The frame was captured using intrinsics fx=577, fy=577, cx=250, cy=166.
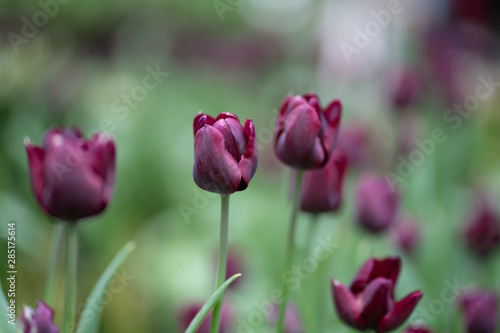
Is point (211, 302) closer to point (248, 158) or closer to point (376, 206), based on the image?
point (248, 158)

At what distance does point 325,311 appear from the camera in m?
1.23

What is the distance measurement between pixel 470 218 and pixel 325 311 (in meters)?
0.40

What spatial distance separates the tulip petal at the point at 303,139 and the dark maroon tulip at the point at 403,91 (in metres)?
1.22

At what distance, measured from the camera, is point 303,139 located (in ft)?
2.17

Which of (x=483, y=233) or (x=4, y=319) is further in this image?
(x=483, y=233)

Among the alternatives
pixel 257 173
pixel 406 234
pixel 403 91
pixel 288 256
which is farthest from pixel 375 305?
pixel 257 173

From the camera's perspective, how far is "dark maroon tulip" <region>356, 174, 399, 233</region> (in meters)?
1.07

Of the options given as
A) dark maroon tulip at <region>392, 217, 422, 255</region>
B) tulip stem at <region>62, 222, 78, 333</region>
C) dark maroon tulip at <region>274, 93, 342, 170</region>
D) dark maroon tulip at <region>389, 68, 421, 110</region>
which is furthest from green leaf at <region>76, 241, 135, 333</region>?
dark maroon tulip at <region>389, 68, 421, 110</region>

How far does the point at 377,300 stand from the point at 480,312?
1.05 ft

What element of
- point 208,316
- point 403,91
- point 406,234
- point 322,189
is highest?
point 403,91

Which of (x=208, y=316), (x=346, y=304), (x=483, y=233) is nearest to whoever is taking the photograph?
(x=346, y=304)

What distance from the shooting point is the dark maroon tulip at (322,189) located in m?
0.82

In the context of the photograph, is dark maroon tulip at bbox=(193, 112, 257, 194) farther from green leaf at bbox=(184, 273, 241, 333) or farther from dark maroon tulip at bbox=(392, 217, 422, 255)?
dark maroon tulip at bbox=(392, 217, 422, 255)

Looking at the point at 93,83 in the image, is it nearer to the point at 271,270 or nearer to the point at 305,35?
the point at 271,270
